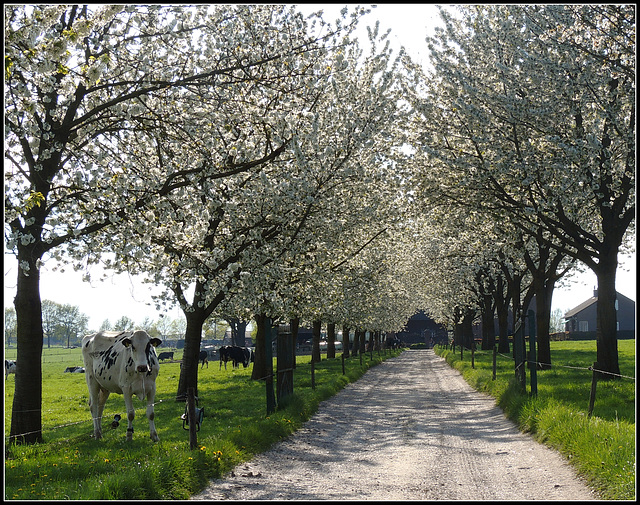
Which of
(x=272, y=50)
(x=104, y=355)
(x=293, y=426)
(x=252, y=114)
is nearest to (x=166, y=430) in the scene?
(x=104, y=355)

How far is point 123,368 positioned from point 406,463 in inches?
293

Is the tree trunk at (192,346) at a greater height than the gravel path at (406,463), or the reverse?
the tree trunk at (192,346)

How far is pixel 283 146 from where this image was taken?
53.2ft

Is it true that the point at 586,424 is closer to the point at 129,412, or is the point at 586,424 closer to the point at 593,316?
the point at 129,412

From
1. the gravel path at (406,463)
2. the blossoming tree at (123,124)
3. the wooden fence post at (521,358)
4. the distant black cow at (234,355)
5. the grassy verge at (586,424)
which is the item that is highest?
the blossoming tree at (123,124)

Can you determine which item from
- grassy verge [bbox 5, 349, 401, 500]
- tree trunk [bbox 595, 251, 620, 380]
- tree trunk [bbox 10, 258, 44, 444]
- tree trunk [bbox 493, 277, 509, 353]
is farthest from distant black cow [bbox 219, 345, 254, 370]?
tree trunk [bbox 10, 258, 44, 444]

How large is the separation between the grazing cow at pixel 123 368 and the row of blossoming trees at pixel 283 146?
5.71 ft

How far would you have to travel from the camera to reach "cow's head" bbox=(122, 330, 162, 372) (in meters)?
14.5

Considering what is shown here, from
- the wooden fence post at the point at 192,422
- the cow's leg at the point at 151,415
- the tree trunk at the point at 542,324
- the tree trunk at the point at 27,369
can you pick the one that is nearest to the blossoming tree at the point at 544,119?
the tree trunk at the point at 542,324

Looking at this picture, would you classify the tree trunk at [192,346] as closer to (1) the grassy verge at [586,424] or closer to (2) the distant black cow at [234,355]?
(1) the grassy verge at [586,424]

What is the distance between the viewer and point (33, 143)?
37.7 feet

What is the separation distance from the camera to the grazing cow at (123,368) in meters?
14.7

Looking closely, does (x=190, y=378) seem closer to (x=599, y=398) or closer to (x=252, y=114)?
(x=252, y=114)

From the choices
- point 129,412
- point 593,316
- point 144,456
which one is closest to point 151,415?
point 129,412
